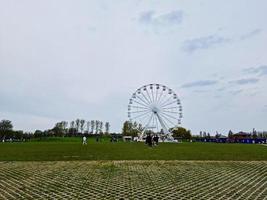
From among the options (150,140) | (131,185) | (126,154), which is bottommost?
(131,185)

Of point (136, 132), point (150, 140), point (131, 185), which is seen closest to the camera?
point (131, 185)

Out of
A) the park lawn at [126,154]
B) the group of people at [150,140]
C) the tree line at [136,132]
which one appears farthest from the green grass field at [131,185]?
the tree line at [136,132]

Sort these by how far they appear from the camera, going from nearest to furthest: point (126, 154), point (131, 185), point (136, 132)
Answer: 1. point (131, 185)
2. point (126, 154)
3. point (136, 132)

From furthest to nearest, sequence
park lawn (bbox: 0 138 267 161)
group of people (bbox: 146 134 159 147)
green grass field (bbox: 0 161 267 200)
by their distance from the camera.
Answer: group of people (bbox: 146 134 159 147) < park lawn (bbox: 0 138 267 161) < green grass field (bbox: 0 161 267 200)

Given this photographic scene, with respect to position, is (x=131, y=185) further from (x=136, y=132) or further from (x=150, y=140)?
(x=136, y=132)

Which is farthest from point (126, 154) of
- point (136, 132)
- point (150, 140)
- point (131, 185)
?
point (136, 132)

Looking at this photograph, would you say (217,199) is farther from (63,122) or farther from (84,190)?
(63,122)

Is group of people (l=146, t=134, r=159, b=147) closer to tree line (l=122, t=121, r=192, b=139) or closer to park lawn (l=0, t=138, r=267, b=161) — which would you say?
park lawn (l=0, t=138, r=267, b=161)

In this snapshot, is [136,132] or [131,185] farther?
[136,132]

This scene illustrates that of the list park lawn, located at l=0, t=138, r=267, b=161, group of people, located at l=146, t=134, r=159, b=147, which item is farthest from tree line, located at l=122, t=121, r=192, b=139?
park lawn, located at l=0, t=138, r=267, b=161

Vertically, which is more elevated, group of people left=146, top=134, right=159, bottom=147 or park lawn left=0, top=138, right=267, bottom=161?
group of people left=146, top=134, right=159, bottom=147

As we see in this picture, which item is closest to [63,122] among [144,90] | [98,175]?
[144,90]

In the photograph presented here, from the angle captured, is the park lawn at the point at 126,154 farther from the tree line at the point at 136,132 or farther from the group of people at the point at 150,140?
the tree line at the point at 136,132

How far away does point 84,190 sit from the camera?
892 centimetres
